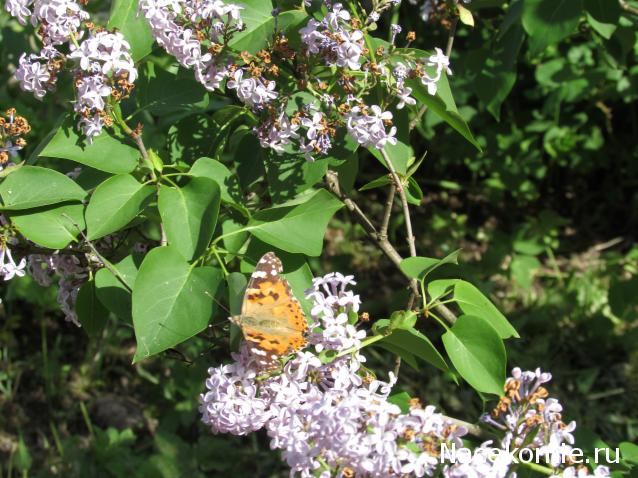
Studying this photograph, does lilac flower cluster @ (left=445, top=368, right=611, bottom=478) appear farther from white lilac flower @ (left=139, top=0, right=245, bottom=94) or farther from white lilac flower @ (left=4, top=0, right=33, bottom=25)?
white lilac flower @ (left=4, top=0, right=33, bottom=25)

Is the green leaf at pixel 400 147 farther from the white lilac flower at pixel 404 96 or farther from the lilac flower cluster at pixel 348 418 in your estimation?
the lilac flower cluster at pixel 348 418

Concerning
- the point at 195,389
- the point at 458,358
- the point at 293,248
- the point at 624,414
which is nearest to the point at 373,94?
the point at 293,248

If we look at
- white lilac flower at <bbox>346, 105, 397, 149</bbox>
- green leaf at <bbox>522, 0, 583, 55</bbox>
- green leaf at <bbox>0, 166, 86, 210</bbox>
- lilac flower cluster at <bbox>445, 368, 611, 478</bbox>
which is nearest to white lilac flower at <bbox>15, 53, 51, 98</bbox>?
green leaf at <bbox>0, 166, 86, 210</bbox>

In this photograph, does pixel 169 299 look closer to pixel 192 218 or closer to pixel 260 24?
pixel 192 218

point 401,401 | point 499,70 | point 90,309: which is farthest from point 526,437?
point 499,70

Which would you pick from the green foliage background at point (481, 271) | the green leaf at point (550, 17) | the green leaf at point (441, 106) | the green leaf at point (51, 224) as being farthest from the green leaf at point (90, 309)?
the green leaf at point (550, 17)
